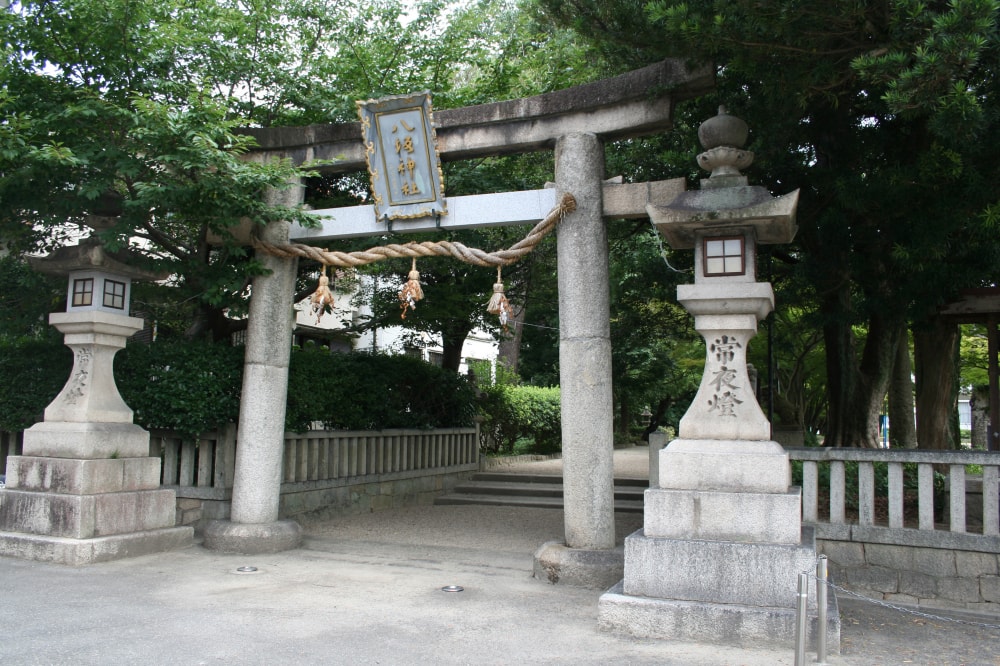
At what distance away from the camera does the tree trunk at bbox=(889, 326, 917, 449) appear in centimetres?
1130

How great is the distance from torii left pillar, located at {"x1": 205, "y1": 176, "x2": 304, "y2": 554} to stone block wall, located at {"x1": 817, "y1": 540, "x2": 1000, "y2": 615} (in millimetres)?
5844

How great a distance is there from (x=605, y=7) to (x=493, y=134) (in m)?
1.66

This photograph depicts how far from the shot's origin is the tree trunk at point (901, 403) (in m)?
11.3

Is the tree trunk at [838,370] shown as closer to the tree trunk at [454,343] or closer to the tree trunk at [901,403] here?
the tree trunk at [901,403]

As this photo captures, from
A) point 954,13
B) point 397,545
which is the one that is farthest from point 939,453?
point 397,545

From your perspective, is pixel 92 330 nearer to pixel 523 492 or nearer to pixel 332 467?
pixel 332 467

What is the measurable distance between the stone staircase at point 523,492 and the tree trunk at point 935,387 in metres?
4.20

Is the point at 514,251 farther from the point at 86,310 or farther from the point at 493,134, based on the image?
the point at 86,310

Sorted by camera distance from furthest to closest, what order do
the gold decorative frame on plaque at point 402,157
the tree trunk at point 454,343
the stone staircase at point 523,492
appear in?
the tree trunk at point 454,343, the stone staircase at point 523,492, the gold decorative frame on plaque at point 402,157

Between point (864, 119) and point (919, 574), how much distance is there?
15.8 ft

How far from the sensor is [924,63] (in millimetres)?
4930

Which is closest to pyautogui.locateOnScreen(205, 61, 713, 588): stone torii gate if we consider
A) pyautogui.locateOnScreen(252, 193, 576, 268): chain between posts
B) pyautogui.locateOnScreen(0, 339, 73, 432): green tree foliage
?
pyautogui.locateOnScreen(252, 193, 576, 268): chain between posts

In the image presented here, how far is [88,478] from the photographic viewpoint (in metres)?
7.43

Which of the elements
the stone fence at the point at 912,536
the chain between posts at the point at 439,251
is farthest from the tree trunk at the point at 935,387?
the chain between posts at the point at 439,251
